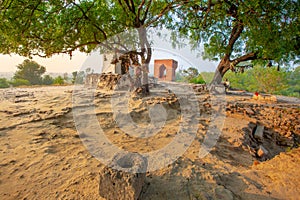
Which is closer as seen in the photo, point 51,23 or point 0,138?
point 0,138

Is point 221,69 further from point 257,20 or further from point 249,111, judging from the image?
point 257,20

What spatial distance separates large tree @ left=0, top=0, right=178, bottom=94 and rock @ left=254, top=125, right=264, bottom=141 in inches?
180

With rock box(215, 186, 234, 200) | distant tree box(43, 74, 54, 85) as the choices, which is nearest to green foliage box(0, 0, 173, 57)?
rock box(215, 186, 234, 200)

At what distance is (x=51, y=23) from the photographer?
525cm

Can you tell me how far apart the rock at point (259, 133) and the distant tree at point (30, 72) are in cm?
2408

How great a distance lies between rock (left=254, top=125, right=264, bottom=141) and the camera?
15.4ft

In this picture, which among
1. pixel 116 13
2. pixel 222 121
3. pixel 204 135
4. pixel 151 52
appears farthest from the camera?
pixel 151 52

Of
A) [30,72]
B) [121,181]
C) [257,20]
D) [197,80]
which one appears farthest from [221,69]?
[30,72]

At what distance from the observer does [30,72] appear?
72.0 feet

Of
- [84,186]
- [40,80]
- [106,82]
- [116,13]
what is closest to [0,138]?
[84,186]

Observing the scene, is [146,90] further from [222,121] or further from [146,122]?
[222,121]

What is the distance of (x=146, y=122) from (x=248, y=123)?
10.1ft

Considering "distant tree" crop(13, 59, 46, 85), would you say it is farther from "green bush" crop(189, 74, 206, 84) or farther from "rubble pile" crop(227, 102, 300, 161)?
"rubble pile" crop(227, 102, 300, 161)

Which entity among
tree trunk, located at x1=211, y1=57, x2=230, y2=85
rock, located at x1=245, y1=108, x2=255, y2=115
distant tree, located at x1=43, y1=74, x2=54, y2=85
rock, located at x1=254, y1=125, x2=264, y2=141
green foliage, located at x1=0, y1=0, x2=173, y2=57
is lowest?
rock, located at x1=254, y1=125, x2=264, y2=141
